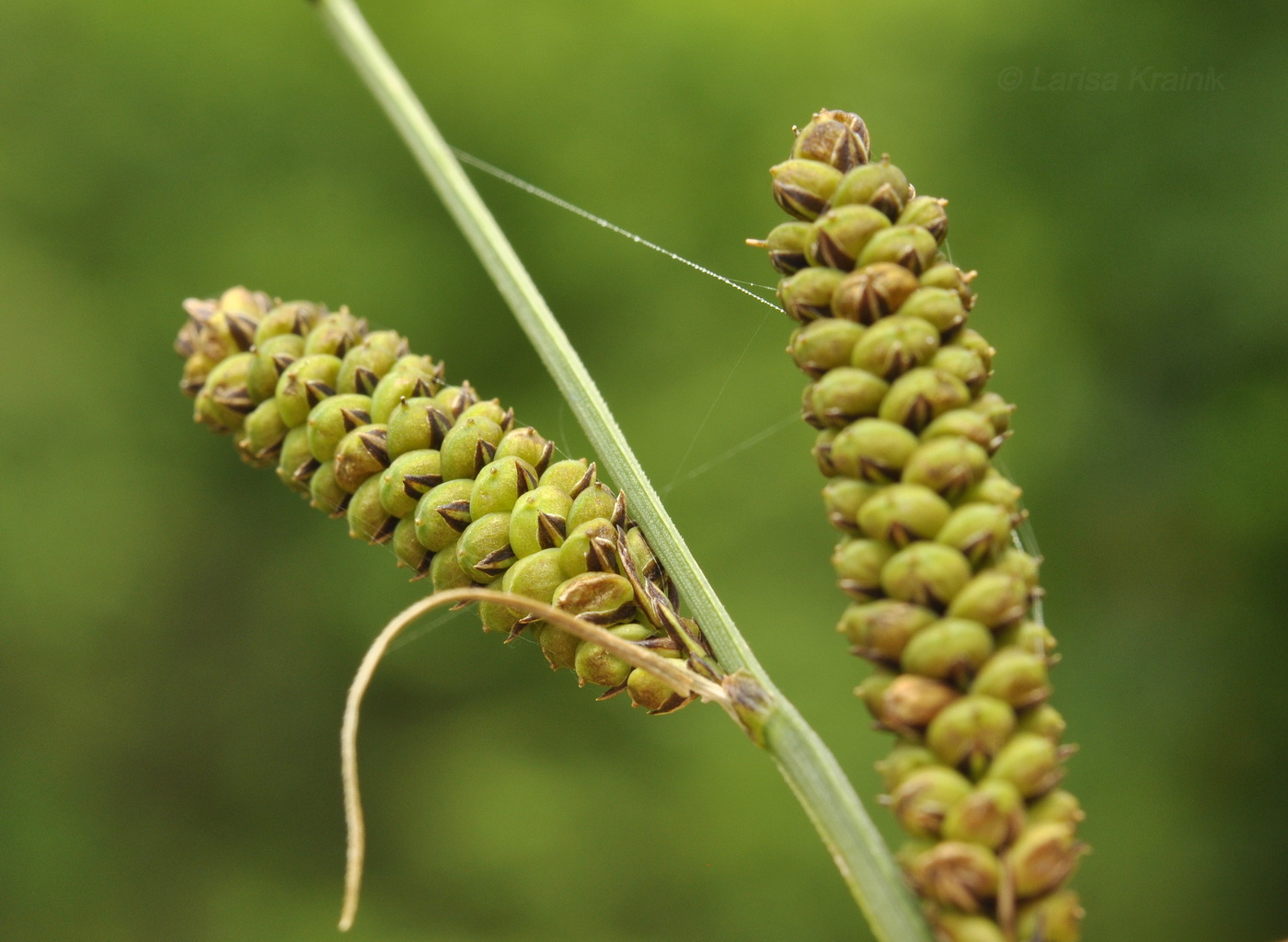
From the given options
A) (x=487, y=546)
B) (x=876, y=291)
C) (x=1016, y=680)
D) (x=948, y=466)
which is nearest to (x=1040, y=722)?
(x=1016, y=680)

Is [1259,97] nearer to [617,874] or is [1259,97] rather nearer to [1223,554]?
[1223,554]

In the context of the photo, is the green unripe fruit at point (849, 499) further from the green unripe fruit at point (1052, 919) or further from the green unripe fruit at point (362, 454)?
the green unripe fruit at point (362, 454)

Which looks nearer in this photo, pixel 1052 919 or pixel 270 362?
pixel 1052 919

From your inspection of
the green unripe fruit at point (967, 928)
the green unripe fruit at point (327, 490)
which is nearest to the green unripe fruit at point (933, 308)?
the green unripe fruit at point (967, 928)

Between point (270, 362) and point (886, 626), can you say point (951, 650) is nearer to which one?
point (886, 626)

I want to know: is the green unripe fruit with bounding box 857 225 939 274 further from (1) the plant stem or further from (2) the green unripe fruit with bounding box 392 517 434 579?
(2) the green unripe fruit with bounding box 392 517 434 579

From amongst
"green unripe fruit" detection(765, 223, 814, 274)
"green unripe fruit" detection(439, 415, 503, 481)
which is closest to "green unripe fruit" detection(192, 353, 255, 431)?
"green unripe fruit" detection(439, 415, 503, 481)
